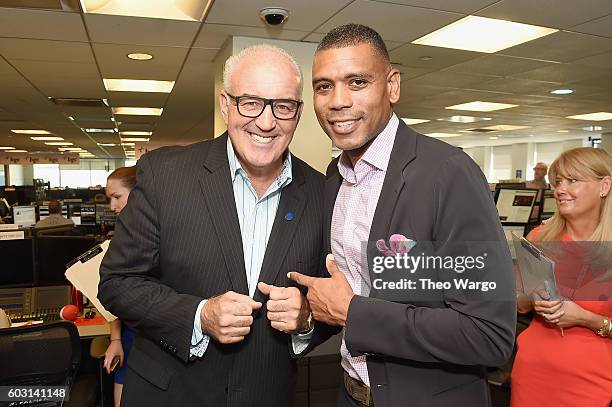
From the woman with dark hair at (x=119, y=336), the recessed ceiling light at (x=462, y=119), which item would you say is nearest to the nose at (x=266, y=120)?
the woman with dark hair at (x=119, y=336)

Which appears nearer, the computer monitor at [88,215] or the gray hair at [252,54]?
the gray hair at [252,54]

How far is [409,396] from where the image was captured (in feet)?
4.07

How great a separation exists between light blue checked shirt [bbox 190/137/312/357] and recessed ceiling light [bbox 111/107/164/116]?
789 cm

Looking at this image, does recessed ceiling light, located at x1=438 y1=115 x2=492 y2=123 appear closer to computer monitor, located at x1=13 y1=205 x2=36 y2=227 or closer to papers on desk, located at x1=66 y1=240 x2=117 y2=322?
computer monitor, located at x1=13 y1=205 x2=36 y2=227

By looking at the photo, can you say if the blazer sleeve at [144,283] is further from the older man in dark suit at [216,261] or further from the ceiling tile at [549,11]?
the ceiling tile at [549,11]

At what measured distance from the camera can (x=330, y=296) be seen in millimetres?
1271

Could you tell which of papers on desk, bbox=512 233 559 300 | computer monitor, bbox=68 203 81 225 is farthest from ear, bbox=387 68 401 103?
computer monitor, bbox=68 203 81 225

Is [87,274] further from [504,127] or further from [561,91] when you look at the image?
[504,127]

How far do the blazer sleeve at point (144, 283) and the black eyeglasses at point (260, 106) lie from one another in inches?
12.3

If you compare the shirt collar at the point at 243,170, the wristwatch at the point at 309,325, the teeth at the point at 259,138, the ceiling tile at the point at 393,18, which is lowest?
the wristwatch at the point at 309,325

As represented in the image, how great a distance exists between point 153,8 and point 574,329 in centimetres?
338

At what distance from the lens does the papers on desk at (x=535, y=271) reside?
69.9 inches

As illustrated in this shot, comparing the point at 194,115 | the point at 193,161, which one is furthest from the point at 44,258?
the point at 194,115

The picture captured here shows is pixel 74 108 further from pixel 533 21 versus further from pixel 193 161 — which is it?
pixel 193 161
